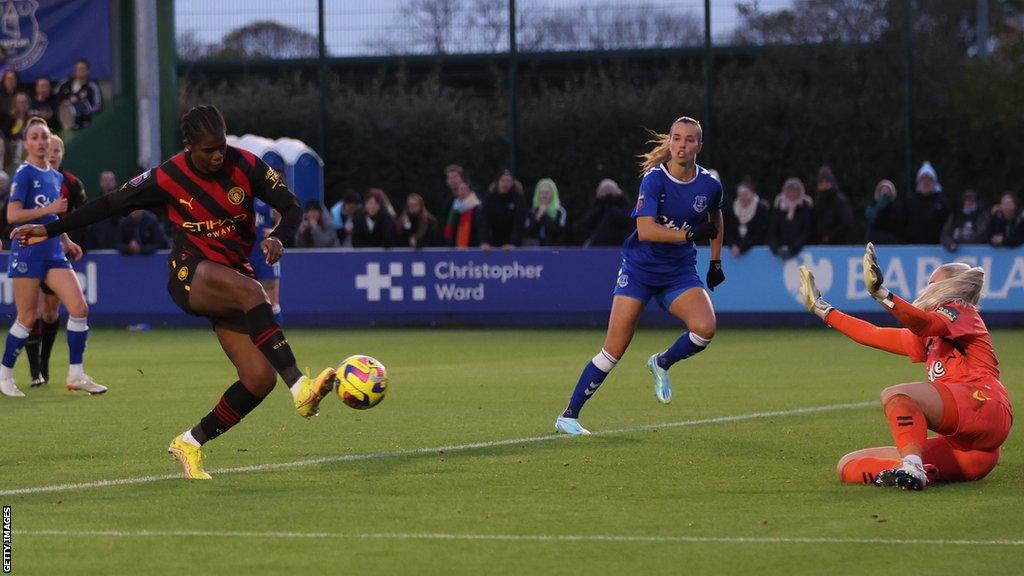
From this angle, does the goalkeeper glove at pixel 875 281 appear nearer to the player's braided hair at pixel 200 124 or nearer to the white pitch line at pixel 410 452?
the white pitch line at pixel 410 452

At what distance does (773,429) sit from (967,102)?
18418 mm

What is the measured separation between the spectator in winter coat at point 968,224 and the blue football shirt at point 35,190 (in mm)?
12192

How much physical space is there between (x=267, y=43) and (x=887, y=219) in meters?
14.8

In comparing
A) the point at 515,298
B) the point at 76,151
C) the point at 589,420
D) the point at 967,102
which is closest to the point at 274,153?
the point at 76,151

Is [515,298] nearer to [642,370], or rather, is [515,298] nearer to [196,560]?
[642,370]

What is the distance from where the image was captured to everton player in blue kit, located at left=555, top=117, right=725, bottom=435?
35.7ft

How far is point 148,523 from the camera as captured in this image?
24.4 feet

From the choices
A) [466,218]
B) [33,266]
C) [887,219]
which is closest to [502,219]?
[466,218]

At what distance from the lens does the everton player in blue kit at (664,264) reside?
10.9 metres

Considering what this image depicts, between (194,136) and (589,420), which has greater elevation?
(194,136)

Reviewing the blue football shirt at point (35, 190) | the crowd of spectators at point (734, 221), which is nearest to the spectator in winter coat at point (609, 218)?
the crowd of spectators at point (734, 221)

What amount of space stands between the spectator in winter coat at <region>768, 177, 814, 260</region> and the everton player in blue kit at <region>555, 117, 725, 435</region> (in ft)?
34.7

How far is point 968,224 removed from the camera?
24.7 m

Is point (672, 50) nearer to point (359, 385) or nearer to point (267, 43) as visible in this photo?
point (267, 43)
